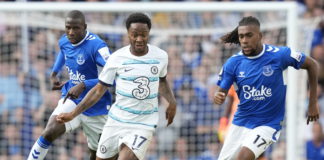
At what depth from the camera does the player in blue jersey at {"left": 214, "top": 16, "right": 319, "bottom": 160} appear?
10.4m

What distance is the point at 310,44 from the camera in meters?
15.4

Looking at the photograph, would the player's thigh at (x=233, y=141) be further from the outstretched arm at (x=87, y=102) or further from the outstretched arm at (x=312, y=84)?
the outstretched arm at (x=87, y=102)

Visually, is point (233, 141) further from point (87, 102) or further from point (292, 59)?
point (87, 102)

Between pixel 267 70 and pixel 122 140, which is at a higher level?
pixel 267 70

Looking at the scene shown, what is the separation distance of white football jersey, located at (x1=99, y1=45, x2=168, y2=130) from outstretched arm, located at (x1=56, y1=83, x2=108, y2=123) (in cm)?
9

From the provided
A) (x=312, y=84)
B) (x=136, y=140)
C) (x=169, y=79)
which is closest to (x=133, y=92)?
(x=136, y=140)

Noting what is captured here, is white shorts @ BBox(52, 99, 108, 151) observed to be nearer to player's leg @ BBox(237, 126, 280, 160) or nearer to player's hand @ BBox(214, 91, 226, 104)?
player's hand @ BBox(214, 91, 226, 104)

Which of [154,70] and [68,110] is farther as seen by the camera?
[68,110]

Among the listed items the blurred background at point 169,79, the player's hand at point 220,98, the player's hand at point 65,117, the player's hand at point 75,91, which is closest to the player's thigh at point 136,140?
the player's hand at point 65,117

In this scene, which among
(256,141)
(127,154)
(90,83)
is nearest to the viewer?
(127,154)

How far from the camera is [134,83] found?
10164mm

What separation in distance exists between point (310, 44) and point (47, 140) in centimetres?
583

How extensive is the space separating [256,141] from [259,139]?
0.05m

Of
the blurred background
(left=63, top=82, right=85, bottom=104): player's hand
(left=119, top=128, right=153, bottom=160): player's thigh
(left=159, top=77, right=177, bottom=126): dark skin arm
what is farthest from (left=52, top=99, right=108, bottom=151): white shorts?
the blurred background
